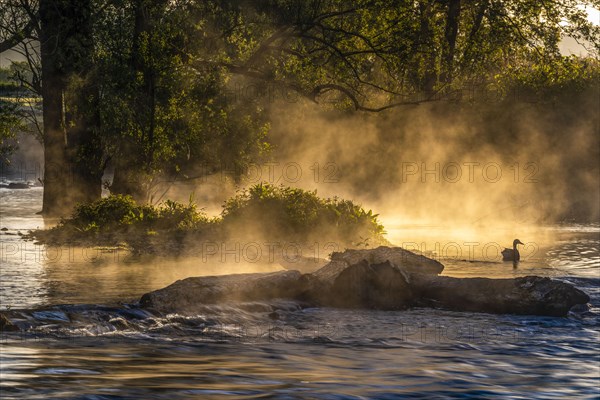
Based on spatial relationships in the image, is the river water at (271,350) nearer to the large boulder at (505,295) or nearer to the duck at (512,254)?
the large boulder at (505,295)

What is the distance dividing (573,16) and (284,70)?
11010mm

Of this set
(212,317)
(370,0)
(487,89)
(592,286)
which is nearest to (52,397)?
(212,317)

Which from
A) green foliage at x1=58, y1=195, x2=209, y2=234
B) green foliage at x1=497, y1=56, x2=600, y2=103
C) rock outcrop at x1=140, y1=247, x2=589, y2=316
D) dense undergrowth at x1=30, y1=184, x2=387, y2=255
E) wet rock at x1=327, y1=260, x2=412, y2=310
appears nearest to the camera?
rock outcrop at x1=140, y1=247, x2=589, y2=316

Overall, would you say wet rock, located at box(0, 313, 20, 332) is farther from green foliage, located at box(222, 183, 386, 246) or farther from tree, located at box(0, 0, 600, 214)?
tree, located at box(0, 0, 600, 214)

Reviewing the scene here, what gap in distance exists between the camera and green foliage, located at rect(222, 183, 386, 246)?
24156 mm

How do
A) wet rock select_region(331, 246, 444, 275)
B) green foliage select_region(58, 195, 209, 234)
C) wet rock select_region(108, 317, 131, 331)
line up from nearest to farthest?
wet rock select_region(108, 317, 131, 331), wet rock select_region(331, 246, 444, 275), green foliage select_region(58, 195, 209, 234)

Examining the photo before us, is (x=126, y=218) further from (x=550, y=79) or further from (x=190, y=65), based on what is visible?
(x=550, y=79)

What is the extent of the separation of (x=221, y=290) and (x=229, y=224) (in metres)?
9.67

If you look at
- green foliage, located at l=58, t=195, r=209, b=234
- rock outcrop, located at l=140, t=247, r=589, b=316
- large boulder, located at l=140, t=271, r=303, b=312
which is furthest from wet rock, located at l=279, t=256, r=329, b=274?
green foliage, located at l=58, t=195, r=209, b=234

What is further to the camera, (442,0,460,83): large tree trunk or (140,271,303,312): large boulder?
(442,0,460,83): large tree trunk

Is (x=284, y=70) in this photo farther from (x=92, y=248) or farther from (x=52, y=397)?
(x=52, y=397)

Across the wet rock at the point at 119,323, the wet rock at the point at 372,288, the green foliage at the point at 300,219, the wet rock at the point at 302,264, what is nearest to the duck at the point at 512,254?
the green foliage at the point at 300,219

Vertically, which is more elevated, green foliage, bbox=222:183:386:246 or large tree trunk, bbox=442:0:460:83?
large tree trunk, bbox=442:0:460:83

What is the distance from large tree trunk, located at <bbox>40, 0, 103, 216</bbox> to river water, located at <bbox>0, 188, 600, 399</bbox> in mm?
9073
